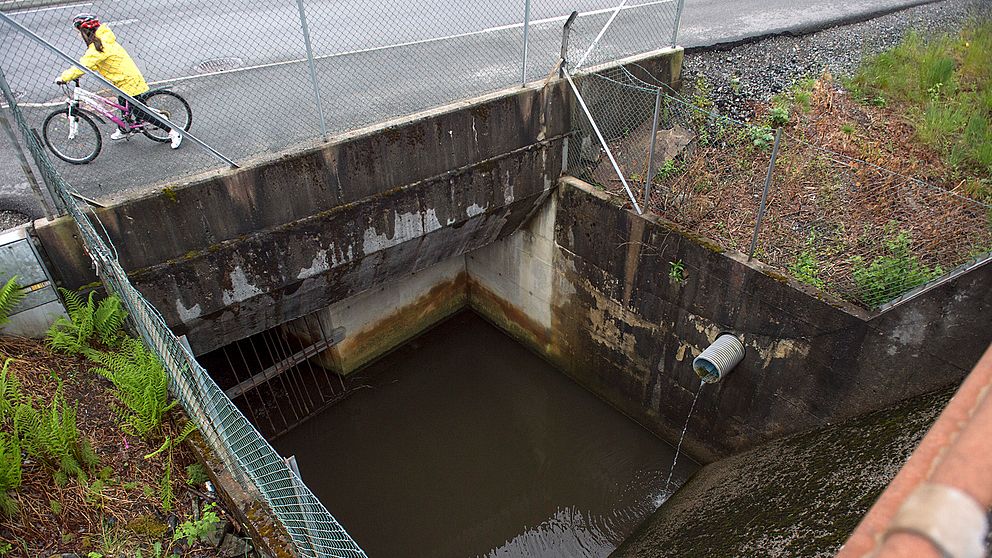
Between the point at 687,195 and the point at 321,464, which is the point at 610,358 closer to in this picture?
the point at 687,195

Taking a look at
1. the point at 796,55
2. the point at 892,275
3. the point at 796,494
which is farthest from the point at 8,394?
the point at 796,55

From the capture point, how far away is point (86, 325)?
17.0ft

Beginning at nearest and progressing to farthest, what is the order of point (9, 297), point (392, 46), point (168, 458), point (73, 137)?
point (168, 458) → point (9, 297) → point (73, 137) → point (392, 46)

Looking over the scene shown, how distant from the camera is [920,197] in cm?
647

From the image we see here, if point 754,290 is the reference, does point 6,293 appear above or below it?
above

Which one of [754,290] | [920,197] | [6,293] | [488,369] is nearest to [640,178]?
[754,290]

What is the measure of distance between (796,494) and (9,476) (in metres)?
6.24

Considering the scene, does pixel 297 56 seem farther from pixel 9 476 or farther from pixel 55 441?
pixel 9 476

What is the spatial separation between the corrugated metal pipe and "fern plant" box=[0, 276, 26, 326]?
21.7ft

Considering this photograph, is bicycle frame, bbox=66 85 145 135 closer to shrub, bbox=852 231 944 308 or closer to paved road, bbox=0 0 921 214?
paved road, bbox=0 0 921 214

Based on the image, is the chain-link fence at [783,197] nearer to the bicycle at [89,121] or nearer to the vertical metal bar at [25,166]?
the bicycle at [89,121]

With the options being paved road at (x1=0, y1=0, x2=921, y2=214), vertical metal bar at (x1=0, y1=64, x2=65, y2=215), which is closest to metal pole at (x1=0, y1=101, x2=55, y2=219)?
vertical metal bar at (x1=0, y1=64, x2=65, y2=215)

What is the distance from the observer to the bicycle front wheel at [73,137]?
581 centimetres

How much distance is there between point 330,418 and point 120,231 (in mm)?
4528
